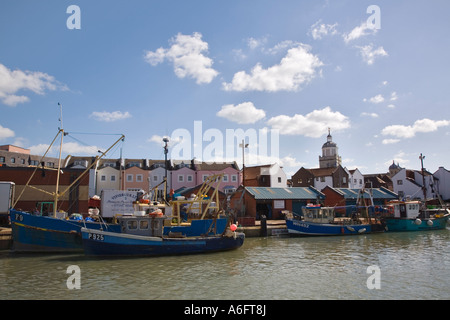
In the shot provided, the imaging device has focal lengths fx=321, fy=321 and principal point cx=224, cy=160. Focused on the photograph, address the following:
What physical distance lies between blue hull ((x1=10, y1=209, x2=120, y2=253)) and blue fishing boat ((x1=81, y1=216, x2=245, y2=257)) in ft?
8.06

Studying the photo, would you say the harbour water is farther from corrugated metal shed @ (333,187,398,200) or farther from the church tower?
the church tower

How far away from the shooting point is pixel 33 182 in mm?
40750

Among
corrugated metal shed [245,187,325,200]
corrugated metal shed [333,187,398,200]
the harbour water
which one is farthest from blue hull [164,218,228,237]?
corrugated metal shed [333,187,398,200]

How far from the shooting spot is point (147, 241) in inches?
851

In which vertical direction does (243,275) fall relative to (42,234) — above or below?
below

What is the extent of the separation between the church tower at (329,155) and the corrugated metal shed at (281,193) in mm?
51528

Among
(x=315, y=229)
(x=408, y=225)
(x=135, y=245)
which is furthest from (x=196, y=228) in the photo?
(x=408, y=225)

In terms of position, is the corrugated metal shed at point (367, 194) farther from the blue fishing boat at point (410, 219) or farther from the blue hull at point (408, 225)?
the blue hull at point (408, 225)

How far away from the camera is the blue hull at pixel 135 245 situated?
68.6 ft

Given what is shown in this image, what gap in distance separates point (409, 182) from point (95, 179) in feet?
219

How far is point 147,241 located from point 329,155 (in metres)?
86.4

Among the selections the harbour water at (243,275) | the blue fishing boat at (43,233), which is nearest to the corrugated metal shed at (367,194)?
the harbour water at (243,275)

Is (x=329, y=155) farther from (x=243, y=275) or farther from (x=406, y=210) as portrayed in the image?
(x=243, y=275)
